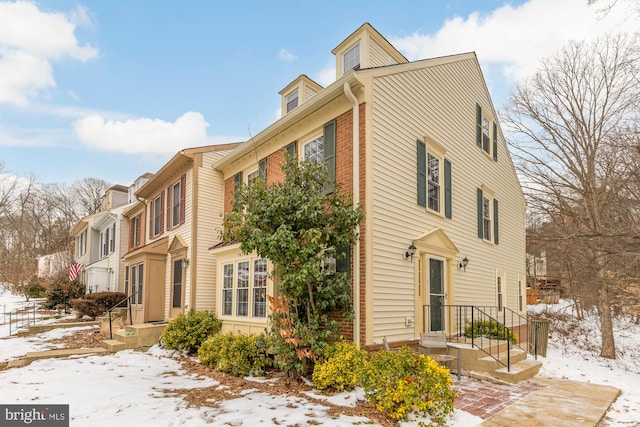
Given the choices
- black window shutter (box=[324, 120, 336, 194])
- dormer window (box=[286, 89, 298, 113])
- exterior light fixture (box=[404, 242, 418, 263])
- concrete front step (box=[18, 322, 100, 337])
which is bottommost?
concrete front step (box=[18, 322, 100, 337])

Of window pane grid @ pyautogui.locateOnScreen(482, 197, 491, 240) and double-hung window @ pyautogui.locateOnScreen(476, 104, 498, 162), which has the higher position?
double-hung window @ pyautogui.locateOnScreen(476, 104, 498, 162)

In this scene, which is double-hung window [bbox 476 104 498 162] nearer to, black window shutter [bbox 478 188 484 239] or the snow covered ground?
black window shutter [bbox 478 188 484 239]

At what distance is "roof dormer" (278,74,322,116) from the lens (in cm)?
1216

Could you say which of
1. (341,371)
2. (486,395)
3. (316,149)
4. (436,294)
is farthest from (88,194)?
(486,395)

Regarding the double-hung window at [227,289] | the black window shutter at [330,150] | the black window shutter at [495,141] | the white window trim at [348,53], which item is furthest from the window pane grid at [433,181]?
the double-hung window at [227,289]

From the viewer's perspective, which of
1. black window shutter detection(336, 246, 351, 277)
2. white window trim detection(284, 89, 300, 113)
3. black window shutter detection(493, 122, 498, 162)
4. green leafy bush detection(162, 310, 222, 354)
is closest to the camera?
black window shutter detection(336, 246, 351, 277)

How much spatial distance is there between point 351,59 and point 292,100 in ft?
9.01

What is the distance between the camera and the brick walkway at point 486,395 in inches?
237

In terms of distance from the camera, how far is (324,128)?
29.2ft

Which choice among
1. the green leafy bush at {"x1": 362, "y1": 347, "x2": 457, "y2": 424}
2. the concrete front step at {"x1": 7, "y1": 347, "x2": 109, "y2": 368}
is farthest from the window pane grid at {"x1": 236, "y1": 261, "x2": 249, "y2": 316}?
the green leafy bush at {"x1": 362, "y1": 347, "x2": 457, "y2": 424}

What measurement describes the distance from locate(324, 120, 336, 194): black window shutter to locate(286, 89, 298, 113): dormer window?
4.12 m

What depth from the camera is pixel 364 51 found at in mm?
9984

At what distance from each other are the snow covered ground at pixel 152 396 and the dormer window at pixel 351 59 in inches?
304

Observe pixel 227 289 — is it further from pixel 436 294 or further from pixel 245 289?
pixel 436 294
